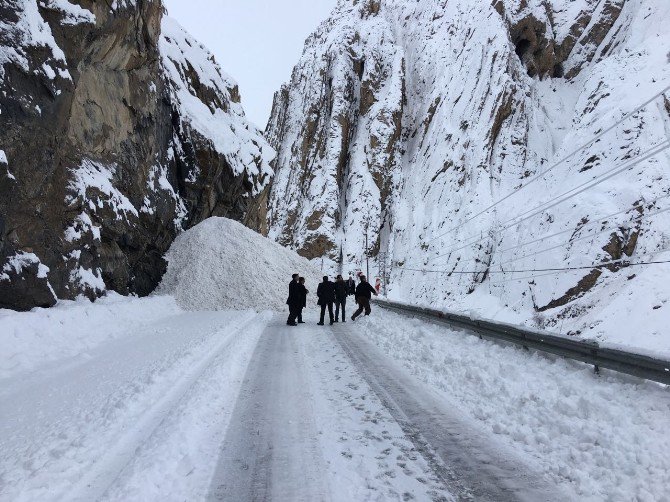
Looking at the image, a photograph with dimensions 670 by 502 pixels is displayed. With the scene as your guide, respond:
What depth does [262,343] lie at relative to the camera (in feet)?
30.5

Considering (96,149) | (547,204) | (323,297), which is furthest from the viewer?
(547,204)

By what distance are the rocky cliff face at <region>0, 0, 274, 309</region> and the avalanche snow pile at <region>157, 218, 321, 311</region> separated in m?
1.03

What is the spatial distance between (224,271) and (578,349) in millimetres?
15409

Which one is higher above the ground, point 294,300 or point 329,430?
point 294,300

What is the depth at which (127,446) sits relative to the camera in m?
3.66

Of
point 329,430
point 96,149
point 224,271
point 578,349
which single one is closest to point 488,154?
point 224,271

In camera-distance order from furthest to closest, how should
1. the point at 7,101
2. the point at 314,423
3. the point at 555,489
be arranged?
the point at 7,101 < the point at 314,423 < the point at 555,489

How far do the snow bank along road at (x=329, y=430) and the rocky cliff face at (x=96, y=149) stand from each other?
404cm

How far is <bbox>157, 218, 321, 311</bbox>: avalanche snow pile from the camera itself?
57.5ft

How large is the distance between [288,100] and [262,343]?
77.1 meters

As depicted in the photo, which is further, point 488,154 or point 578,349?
point 488,154

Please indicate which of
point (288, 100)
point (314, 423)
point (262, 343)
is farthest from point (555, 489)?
point (288, 100)

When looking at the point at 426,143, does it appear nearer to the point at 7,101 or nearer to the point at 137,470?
the point at 7,101

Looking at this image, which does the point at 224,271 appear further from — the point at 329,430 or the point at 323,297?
the point at 329,430
